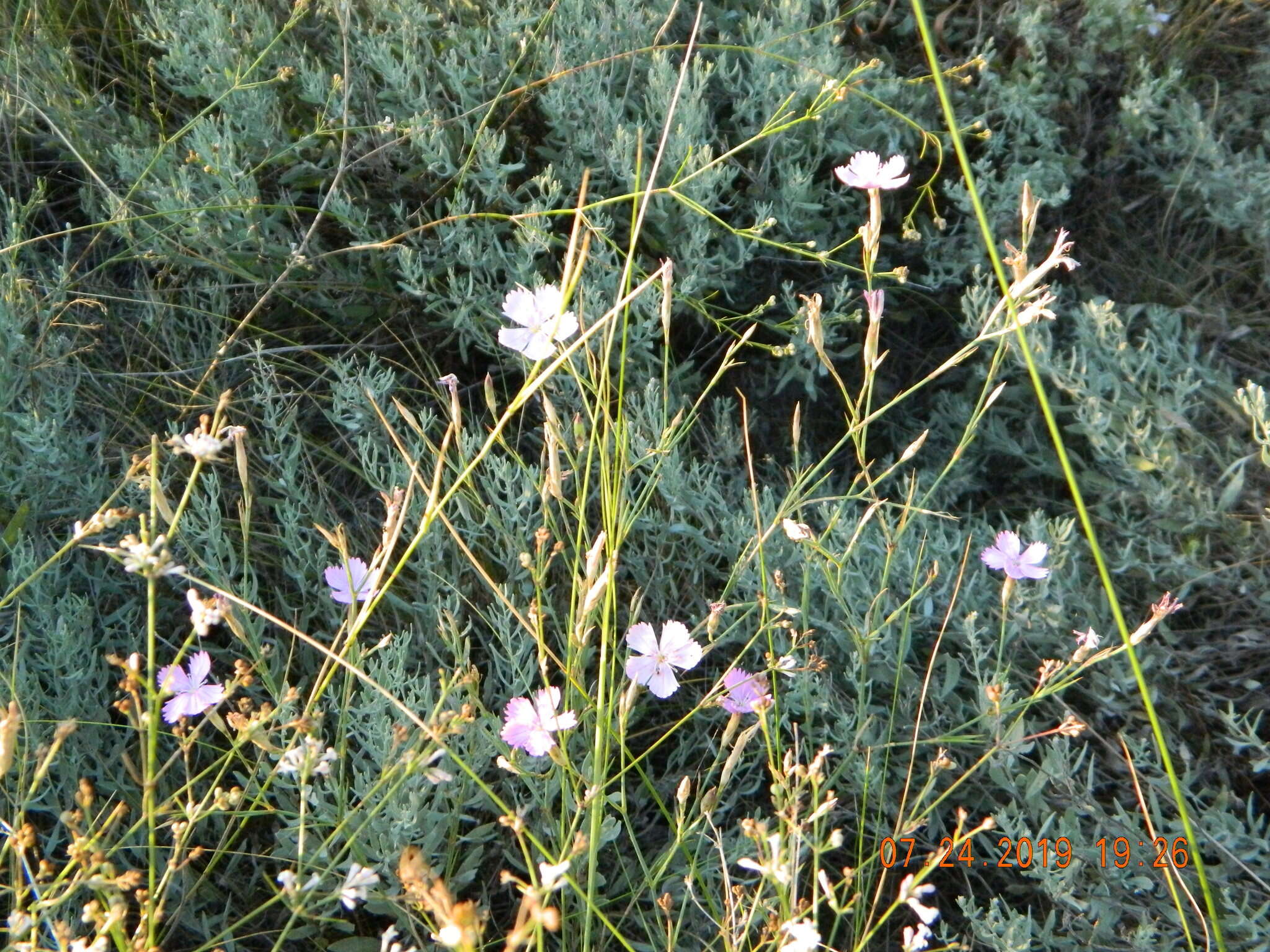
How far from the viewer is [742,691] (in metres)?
1.33

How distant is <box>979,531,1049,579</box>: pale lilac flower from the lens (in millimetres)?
1429

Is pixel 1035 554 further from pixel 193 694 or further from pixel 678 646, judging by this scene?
pixel 193 694

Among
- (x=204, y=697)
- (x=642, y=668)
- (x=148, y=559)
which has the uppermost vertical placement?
(x=148, y=559)

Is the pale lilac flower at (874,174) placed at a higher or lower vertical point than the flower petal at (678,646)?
higher

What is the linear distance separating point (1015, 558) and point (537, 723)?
0.68m

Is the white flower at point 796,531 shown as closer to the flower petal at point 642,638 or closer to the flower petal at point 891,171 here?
the flower petal at point 642,638

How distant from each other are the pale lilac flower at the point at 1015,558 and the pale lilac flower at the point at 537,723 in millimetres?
614

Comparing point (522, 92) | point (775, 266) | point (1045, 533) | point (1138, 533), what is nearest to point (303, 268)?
point (522, 92)

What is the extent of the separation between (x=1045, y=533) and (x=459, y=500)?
87 centimetres

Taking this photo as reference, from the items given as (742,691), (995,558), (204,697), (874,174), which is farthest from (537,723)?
(874,174)

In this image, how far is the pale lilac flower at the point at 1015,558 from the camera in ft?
4.69

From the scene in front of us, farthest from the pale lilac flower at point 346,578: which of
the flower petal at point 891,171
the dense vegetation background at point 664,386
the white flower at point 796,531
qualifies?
the flower petal at point 891,171
